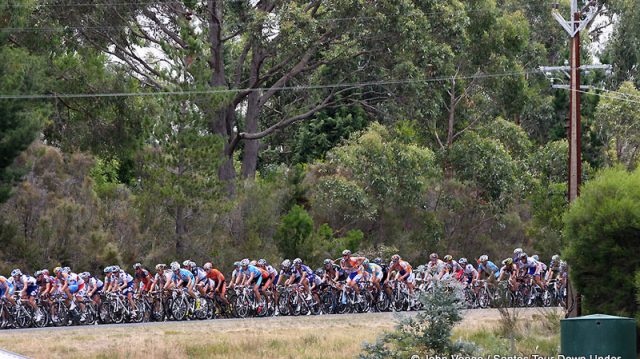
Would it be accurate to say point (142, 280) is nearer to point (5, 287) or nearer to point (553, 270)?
point (5, 287)

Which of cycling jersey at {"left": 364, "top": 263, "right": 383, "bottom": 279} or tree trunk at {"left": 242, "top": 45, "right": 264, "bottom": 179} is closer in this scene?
cycling jersey at {"left": 364, "top": 263, "right": 383, "bottom": 279}

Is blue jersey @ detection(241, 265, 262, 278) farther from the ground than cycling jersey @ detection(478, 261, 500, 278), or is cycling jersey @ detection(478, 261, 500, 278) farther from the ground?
cycling jersey @ detection(478, 261, 500, 278)

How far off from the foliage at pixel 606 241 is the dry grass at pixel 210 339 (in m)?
4.93

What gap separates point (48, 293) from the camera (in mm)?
34125

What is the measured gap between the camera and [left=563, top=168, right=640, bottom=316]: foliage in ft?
71.7

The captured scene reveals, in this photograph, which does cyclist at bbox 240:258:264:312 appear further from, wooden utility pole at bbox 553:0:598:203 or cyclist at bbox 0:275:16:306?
wooden utility pole at bbox 553:0:598:203

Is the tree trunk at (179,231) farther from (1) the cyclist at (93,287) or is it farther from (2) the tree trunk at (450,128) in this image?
(2) the tree trunk at (450,128)

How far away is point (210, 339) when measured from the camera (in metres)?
29.2

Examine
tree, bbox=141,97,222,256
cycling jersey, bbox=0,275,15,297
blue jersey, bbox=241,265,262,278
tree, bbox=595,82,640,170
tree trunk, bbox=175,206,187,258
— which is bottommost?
cycling jersey, bbox=0,275,15,297

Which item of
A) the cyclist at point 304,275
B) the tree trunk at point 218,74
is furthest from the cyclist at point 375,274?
the tree trunk at point 218,74

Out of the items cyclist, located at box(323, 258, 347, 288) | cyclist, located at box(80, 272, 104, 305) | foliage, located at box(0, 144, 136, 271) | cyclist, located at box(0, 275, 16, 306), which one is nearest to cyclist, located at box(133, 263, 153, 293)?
cyclist, located at box(80, 272, 104, 305)

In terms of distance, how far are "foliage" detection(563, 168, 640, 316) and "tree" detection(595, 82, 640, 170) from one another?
3538cm

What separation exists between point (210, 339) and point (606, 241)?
10527 millimetres

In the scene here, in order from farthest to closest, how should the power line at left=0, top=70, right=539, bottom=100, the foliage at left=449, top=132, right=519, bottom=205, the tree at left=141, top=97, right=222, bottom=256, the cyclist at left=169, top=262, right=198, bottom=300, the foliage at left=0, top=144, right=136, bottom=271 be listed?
the foliage at left=449, top=132, right=519, bottom=205 < the tree at left=141, top=97, right=222, bottom=256 < the power line at left=0, top=70, right=539, bottom=100 < the foliage at left=0, top=144, right=136, bottom=271 < the cyclist at left=169, top=262, right=198, bottom=300
